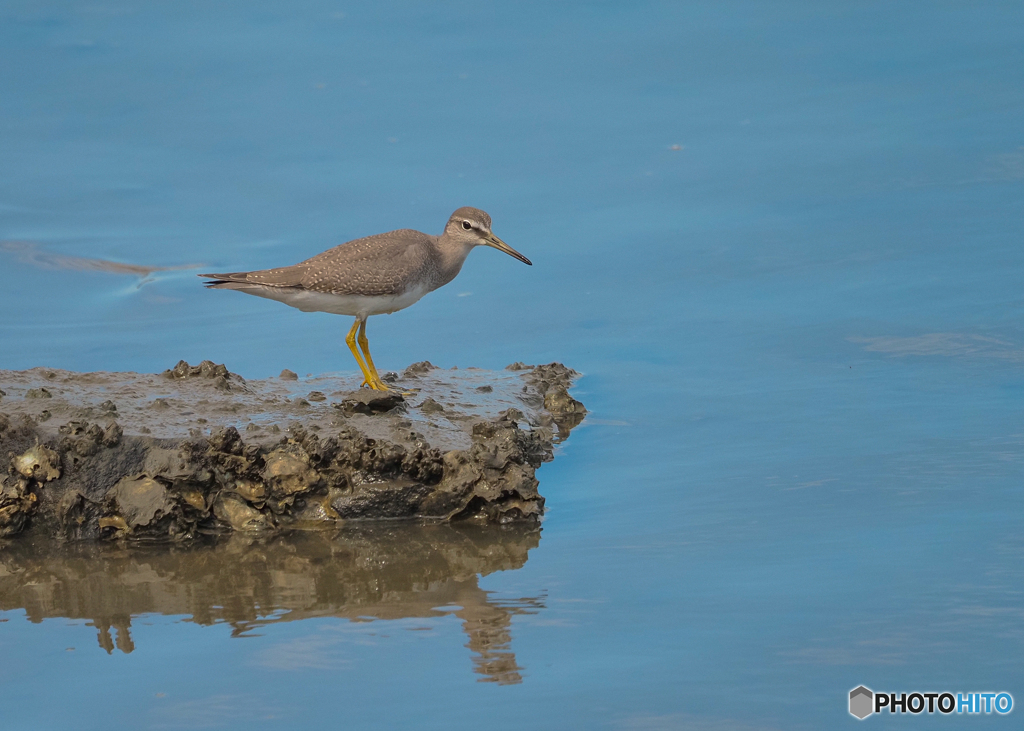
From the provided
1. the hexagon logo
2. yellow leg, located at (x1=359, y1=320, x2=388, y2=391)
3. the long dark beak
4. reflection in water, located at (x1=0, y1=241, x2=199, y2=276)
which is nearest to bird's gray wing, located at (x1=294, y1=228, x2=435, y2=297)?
yellow leg, located at (x1=359, y1=320, x2=388, y2=391)

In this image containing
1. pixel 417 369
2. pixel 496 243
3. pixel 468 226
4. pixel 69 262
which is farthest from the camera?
pixel 69 262

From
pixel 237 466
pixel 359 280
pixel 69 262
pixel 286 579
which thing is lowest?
pixel 286 579

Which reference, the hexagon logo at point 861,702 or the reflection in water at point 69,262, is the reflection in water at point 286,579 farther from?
the reflection in water at point 69,262

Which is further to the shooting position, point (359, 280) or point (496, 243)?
point (496, 243)

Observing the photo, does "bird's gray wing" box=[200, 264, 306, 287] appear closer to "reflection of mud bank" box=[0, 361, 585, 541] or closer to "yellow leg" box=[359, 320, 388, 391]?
"yellow leg" box=[359, 320, 388, 391]

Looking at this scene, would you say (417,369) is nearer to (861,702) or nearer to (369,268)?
(369,268)

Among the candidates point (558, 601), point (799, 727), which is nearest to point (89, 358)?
point (558, 601)

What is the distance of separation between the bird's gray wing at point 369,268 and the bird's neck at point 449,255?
329 millimetres

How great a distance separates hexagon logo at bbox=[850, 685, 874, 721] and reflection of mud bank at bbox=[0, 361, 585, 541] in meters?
2.32

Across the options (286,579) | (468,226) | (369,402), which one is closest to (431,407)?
(369,402)

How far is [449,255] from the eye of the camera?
931 centimetres

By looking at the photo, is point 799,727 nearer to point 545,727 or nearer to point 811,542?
point 545,727

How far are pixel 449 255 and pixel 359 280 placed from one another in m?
1.00

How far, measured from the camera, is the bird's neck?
9.27 metres
